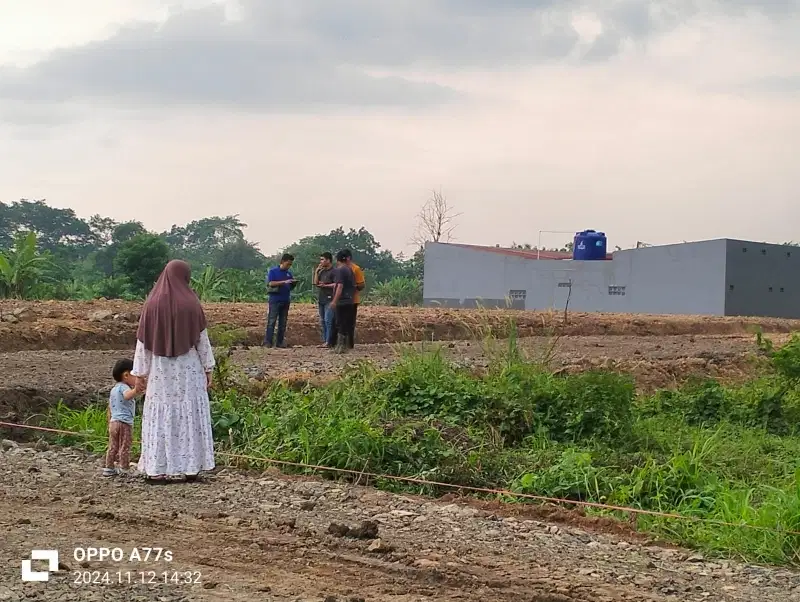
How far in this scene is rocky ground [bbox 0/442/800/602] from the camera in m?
4.59

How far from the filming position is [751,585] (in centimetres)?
507

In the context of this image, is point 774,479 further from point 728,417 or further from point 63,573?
point 63,573

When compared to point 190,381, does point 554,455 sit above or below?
below

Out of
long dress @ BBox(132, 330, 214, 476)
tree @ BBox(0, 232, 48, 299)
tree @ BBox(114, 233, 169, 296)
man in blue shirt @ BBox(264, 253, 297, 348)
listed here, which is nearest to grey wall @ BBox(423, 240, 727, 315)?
tree @ BBox(114, 233, 169, 296)

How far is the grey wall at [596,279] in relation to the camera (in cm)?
4109

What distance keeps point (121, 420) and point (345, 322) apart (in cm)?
822

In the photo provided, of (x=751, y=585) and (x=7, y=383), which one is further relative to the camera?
(x=7, y=383)

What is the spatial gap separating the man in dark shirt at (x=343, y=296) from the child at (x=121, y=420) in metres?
7.13

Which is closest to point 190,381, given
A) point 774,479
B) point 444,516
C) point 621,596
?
point 444,516

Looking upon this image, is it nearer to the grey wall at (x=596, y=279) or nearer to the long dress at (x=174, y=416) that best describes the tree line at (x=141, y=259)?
the grey wall at (x=596, y=279)

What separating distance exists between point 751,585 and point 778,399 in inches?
262

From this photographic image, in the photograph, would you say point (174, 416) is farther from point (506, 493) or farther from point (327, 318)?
point (327, 318)

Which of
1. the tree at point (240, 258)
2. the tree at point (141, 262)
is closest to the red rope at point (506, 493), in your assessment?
the tree at point (141, 262)

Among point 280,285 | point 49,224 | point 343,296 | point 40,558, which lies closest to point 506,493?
point 40,558
